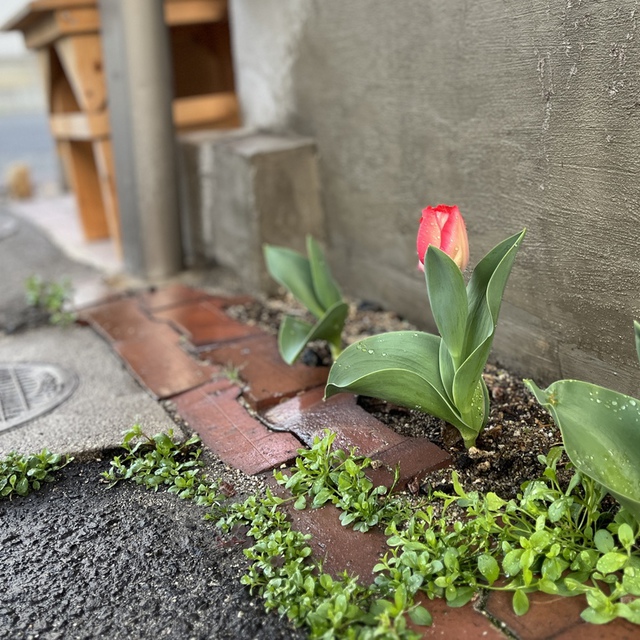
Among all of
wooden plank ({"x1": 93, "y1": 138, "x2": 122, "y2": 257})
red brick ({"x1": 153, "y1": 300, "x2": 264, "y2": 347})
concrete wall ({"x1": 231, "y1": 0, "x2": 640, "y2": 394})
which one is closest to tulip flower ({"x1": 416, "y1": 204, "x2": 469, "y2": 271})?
concrete wall ({"x1": 231, "y1": 0, "x2": 640, "y2": 394})

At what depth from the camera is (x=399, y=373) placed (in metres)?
1.62

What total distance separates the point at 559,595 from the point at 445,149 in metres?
1.43

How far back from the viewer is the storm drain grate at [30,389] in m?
2.17

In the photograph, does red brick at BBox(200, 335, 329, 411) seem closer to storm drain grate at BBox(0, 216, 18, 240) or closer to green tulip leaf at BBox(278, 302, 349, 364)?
green tulip leaf at BBox(278, 302, 349, 364)

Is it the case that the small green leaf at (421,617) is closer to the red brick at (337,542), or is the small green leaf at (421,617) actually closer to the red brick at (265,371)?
the red brick at (337,542)

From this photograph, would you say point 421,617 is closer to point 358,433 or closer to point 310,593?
point 310,593

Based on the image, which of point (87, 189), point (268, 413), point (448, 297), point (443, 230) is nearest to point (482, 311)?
point (448, 297)

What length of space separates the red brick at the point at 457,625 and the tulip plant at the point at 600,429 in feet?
1.08

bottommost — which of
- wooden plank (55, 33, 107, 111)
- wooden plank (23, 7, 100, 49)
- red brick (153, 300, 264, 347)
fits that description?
red brick (153, 300, 264, 347)

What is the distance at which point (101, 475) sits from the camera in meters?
1.82

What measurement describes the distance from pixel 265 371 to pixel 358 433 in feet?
1.89

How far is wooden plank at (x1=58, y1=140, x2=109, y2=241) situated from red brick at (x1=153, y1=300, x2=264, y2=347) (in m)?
1.54

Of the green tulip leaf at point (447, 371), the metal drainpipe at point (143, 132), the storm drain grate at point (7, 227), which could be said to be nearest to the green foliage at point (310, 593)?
the green tulip leaf at point (447, 371)

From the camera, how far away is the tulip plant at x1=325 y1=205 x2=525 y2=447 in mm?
1527
